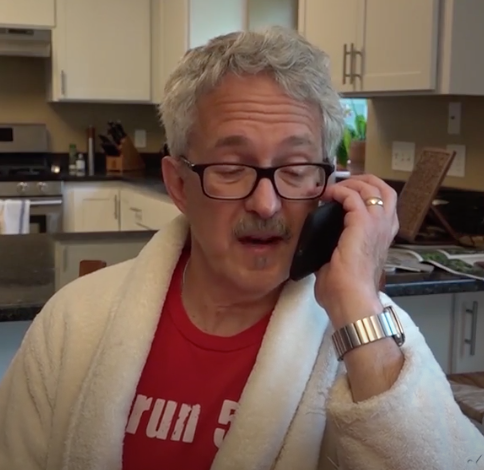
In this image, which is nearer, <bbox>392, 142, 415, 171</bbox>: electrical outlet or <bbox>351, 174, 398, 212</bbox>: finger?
<bbox>351, 174, 398, 212</bbox>: finger

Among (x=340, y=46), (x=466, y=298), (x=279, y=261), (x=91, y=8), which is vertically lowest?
(x=466, y=298)

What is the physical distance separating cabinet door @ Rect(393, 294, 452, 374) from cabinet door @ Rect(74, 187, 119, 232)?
281cm

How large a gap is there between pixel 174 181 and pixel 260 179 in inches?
8.0

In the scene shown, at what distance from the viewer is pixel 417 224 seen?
2.40 meters

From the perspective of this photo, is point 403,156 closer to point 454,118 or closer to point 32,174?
point 454,118

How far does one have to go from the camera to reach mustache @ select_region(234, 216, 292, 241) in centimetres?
109

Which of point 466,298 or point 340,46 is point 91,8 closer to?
point 340,46

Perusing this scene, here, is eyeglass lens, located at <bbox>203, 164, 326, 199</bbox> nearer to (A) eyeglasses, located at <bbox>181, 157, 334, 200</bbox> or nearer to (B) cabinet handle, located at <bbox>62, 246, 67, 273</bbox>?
(A) eyeglasses, located at <bbox>181, 157, 334, 200</bbox>

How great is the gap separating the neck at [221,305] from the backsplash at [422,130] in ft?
6.00

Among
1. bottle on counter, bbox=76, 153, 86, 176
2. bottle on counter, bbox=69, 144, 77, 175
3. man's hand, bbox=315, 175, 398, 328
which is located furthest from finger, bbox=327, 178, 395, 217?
bottle on counter, bbox=69, 144, 77, 175

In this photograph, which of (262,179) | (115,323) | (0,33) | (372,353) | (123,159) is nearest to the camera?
(372,353)

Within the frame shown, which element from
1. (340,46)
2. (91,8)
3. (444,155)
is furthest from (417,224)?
(91,8)

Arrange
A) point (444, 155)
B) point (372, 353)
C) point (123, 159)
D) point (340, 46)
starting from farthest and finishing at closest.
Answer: point (123, 159) < point (340, 46) < point (444, 155) < point (372, 353)

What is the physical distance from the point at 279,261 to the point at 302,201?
0.09 meters
